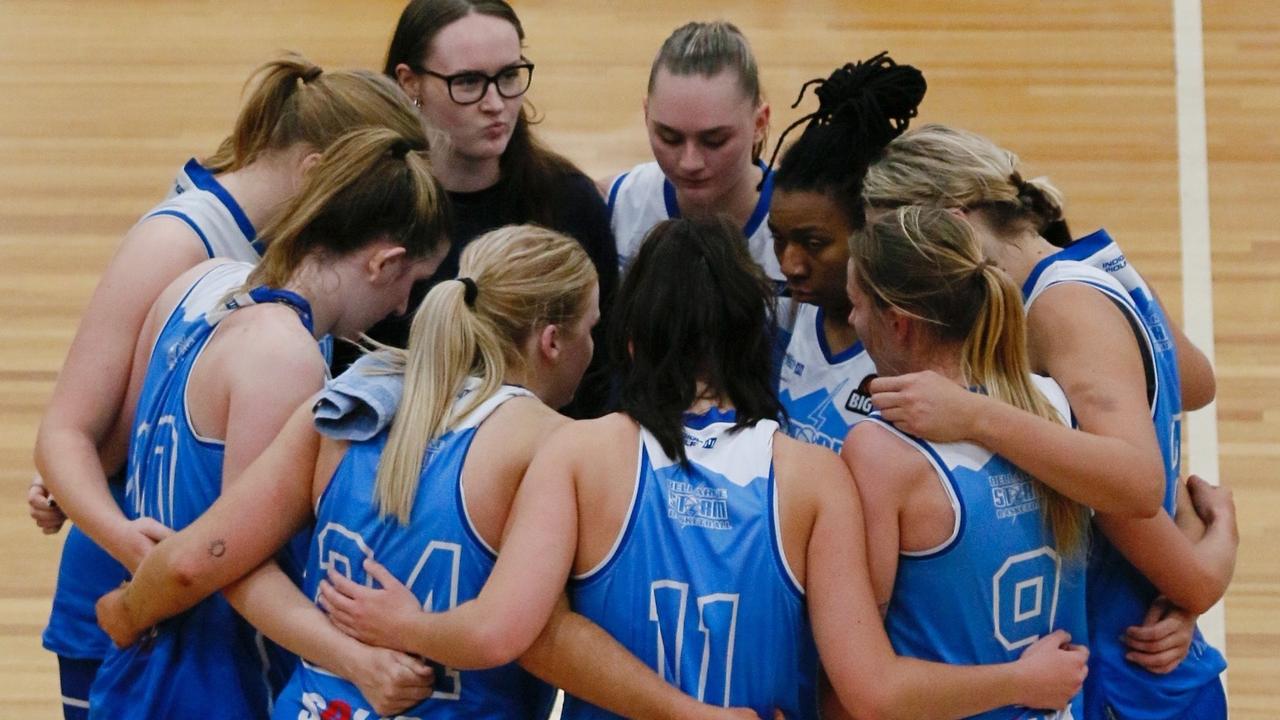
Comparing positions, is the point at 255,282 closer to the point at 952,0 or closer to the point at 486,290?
the point at 486,290

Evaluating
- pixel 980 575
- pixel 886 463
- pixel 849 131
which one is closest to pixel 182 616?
pixel 886 463

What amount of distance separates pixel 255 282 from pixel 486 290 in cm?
44

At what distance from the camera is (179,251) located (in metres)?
3.05

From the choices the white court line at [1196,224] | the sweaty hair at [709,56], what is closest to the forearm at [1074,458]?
the sweaty hair at [709,56]

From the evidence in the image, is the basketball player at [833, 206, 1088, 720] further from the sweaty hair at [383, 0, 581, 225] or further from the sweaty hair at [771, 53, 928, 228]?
the sweaty hair at [383, 0, 581, 225]

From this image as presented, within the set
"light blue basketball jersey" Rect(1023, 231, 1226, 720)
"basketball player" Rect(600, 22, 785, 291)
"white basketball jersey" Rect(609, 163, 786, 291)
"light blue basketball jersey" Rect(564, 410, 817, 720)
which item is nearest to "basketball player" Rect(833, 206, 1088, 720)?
"light blue basketball jersey" Rect(564, 410, 817, 720)

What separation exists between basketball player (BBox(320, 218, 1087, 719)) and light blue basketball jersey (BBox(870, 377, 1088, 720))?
51mm

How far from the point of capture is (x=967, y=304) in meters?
2.55

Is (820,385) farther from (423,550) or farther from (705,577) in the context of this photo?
(423,550)

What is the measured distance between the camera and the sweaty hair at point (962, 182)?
2.90m

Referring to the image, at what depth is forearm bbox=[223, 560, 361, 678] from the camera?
8.39ft

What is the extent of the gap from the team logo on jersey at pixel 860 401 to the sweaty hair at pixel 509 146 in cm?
93

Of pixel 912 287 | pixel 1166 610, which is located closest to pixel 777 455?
pixel 912 287

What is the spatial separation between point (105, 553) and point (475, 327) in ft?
3.08
